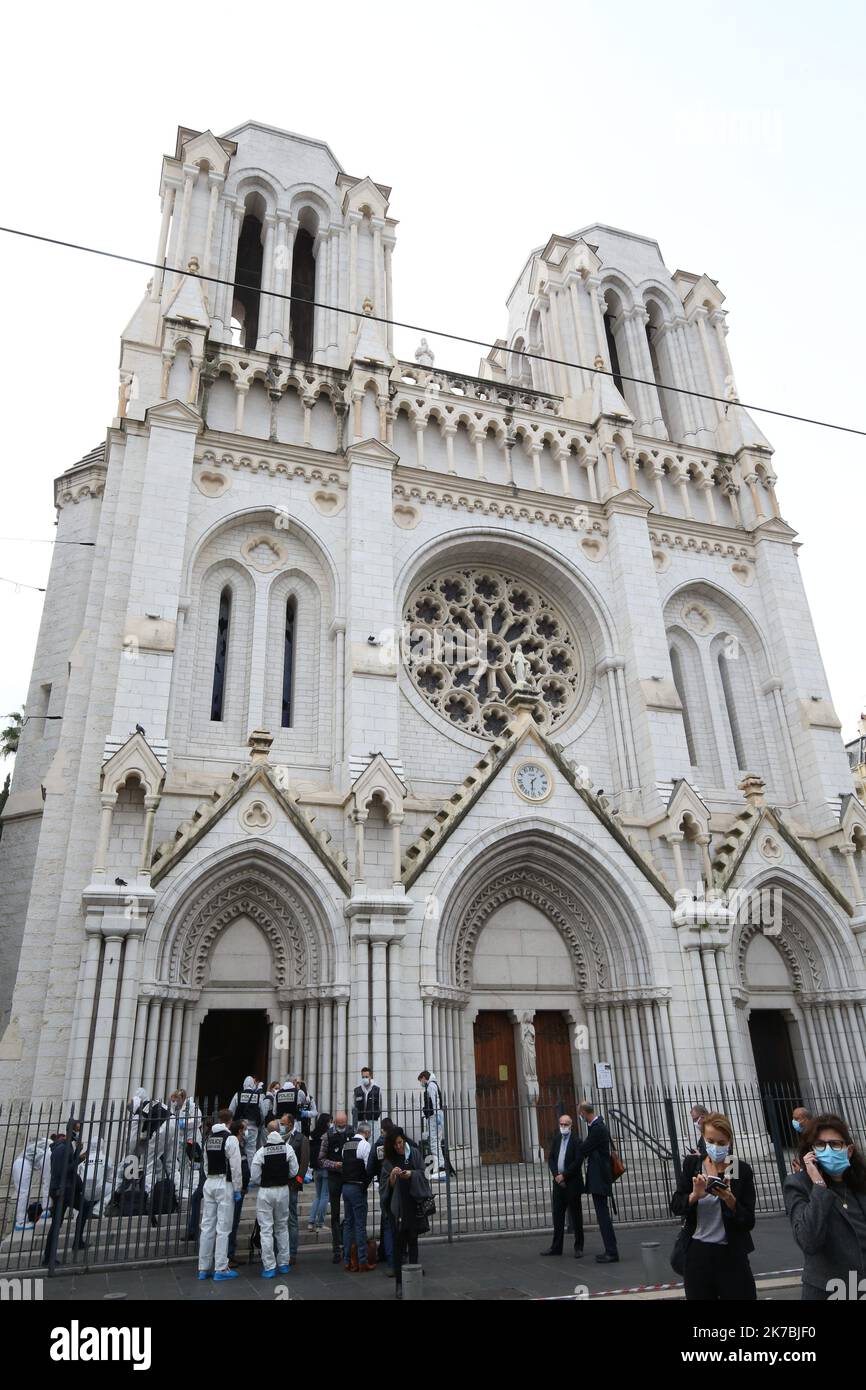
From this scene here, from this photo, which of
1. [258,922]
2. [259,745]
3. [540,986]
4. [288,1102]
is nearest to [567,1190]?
[288,1102]

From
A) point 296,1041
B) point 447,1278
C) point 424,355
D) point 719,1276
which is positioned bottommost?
point 447,1278

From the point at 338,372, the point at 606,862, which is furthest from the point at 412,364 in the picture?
the point at 606,862

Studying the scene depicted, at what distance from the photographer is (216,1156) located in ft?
30.3

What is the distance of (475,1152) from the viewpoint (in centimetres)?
1513

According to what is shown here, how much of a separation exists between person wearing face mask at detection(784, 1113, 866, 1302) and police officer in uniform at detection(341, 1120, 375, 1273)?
6.08m

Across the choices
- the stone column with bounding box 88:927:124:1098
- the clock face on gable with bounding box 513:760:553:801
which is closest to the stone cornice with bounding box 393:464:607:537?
the clock face on gable with bounding box 513:760:553:801

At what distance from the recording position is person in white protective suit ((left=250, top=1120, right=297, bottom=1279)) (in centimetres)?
919

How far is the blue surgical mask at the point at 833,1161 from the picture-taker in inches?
178

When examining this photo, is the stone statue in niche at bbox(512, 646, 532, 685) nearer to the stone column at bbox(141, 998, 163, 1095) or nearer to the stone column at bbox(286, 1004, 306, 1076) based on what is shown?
the stone column at bbox(286, 1004, 306, 1076)

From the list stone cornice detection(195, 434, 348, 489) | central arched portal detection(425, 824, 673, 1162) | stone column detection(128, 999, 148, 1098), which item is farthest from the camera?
stone cornice detection(195, 434, 348, 489)

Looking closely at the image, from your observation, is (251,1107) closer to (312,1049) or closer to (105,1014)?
(312,1049)

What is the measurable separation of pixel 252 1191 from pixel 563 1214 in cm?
510

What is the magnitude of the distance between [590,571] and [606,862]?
837 centimetres
